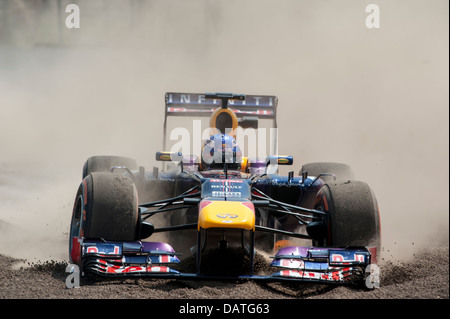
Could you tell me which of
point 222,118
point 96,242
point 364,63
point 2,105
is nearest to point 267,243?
point 222,118

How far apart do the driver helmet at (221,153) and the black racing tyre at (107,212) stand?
6.09 ft

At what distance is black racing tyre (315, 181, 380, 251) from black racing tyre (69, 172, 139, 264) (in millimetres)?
2357

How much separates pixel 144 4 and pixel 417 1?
11.1m

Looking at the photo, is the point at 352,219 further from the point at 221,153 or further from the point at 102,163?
the point at 102,163

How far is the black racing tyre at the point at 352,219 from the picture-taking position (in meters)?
7.33

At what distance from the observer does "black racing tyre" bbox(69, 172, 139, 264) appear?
7016mm

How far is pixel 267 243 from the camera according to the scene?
938 cm

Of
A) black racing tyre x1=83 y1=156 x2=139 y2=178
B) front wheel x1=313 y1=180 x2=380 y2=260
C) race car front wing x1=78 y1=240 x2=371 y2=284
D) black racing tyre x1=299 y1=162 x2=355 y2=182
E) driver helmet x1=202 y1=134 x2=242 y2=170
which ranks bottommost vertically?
race car front wing x1=78 y1=240 x2=371 y2=284

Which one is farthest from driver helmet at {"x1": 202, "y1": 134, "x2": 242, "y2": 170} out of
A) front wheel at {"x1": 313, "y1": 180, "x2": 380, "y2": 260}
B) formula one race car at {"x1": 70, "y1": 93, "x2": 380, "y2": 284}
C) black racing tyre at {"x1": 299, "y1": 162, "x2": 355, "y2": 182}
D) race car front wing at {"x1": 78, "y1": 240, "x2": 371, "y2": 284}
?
race car front wing at {"x1": 78, "y1": 240, "x2": 371, "y2": 284}

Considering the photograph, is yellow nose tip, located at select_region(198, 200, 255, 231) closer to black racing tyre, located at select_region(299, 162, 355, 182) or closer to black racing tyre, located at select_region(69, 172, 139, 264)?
black racing tyre, located at select_region(69, 172, 139, 264)

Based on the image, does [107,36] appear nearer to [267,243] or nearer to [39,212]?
[39,212]

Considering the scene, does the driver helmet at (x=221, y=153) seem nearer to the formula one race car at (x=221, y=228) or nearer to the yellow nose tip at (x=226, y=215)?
the formula one race car at (x=221, y=228)

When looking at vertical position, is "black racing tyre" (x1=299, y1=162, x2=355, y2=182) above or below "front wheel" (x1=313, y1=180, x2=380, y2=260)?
above

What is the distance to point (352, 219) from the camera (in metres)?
7.39
